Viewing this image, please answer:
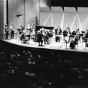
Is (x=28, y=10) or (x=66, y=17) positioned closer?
(x=66, y=17)

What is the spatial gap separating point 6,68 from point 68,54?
747 cm

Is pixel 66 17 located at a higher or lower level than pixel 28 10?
lower

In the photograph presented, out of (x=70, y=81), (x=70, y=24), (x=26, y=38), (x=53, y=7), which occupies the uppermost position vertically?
(x=53, y=7)

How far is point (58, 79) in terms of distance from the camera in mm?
6016

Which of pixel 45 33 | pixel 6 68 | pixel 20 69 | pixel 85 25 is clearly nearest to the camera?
pixel 20 69

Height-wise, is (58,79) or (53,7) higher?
(53,7)

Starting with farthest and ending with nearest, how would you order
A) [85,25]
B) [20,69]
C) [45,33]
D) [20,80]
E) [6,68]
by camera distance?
[85,25] → [45,33] → [6,68] → [20,69] → [20,80]

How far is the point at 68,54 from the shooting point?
45.6 feet

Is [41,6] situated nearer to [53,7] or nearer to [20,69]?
[53,7]

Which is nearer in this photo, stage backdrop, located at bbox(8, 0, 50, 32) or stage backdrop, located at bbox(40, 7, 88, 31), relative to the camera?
stage backdrop, located at bbox(40, 7, 88, 31)

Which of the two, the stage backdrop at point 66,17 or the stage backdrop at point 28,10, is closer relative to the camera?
the stage backdrop at point 66,17

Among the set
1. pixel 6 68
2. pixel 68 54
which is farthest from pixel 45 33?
pixel 6 68

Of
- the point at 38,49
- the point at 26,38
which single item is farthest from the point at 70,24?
the point at 38,49

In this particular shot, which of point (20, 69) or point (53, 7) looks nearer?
point (20, 69)
